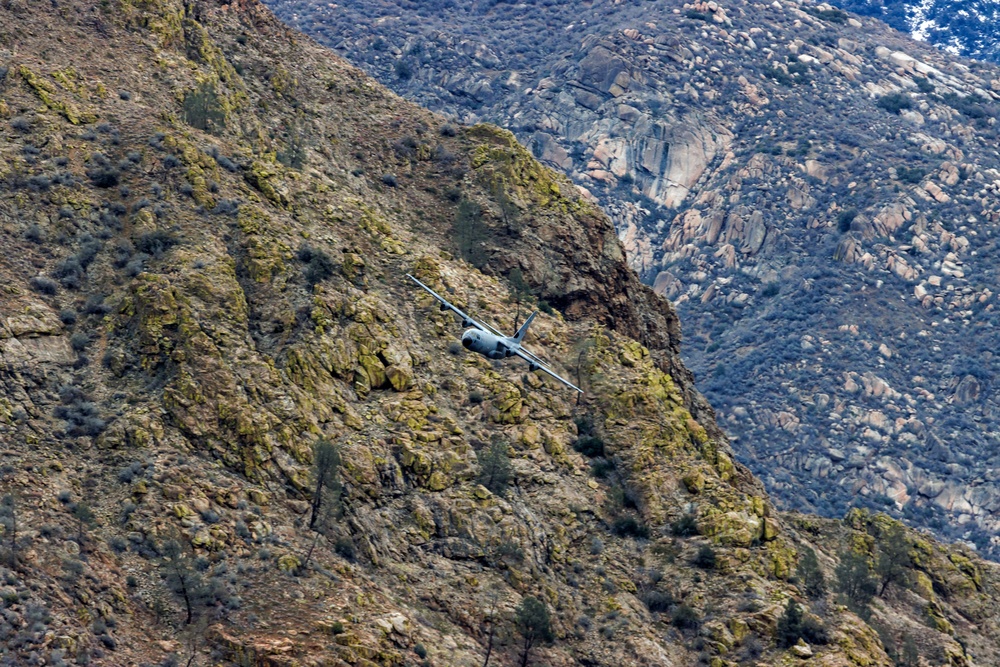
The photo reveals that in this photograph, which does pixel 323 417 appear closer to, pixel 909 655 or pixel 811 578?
pixel 811 578

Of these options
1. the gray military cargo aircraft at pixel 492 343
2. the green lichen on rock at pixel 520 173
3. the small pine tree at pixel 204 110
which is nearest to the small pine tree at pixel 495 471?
the gray military cargo aircraft at pixel 492 343

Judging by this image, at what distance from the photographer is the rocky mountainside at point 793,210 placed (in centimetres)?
13125

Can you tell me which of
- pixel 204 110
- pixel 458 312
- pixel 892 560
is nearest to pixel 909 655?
pixel 892 560

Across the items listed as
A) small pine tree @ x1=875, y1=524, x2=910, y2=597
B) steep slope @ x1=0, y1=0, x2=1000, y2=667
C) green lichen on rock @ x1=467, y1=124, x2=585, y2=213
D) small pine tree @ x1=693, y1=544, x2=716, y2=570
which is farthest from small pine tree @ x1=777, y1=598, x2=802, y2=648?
green lichen on rock @ x1=467, y1=124, x2=585, y2=213

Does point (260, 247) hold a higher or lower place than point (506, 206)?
lower

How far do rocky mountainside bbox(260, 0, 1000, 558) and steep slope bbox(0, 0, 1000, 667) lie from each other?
1885 inches

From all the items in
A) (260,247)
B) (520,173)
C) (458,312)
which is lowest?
(260,247)

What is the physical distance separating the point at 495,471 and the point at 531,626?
9267 mm

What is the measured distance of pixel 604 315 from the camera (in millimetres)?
83312

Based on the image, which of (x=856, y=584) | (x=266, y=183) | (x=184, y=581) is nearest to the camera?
(x=184, y=581)

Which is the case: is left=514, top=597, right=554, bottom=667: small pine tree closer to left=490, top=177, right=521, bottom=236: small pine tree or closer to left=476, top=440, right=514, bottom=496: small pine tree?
left=476, top=440, right=514, bottom=496: small pine tree

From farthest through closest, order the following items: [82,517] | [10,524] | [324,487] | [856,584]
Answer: [856,584], [324,487], [82,517], [10,524]

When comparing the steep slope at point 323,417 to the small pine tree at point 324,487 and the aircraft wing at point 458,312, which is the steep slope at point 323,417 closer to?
the small pine tree at point 324,487

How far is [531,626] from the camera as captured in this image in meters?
60.4
